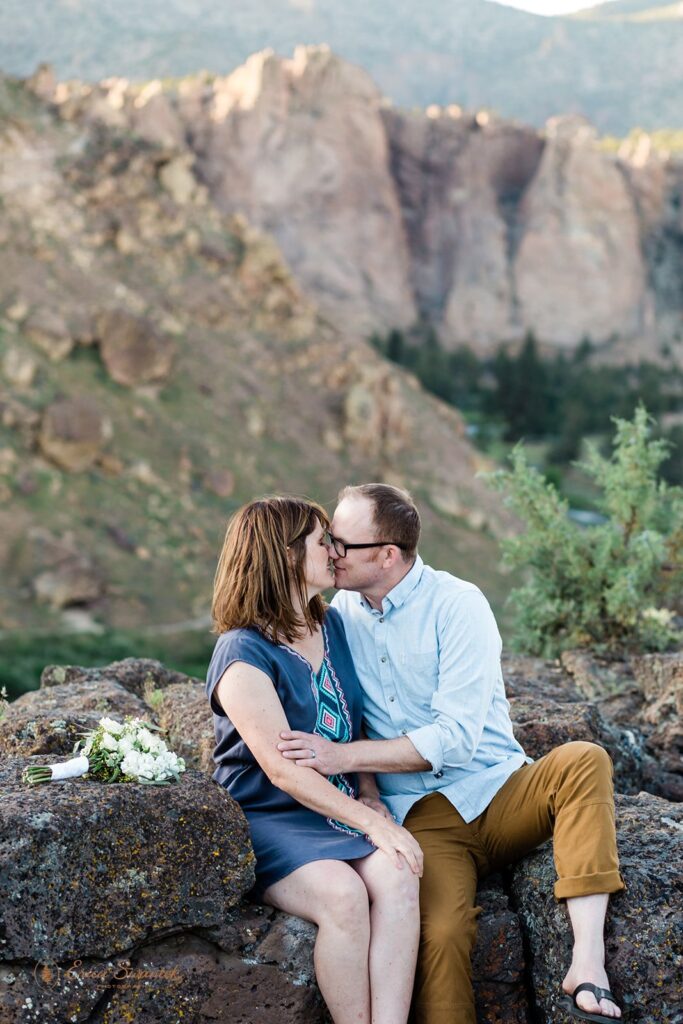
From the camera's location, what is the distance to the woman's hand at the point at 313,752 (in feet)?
10.0

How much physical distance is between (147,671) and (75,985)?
8.17ft

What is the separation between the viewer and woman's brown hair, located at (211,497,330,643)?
325 centimetres

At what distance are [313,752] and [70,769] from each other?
26.9 inches

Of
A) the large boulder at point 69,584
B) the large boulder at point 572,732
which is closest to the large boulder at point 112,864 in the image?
the large boulder at point 572,732

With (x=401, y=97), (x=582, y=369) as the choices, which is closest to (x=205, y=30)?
(x=401, y=97)

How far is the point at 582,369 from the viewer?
5409 centimetres

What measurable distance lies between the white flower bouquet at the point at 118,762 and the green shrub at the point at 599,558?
3.78 meters

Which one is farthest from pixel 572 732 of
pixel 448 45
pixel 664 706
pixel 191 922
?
pixel 448 45

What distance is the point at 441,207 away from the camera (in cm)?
5825

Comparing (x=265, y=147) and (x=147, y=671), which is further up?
(x=265, y=147)

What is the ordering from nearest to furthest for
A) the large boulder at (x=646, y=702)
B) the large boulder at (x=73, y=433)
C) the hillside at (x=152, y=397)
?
1. the large boulder at (x=646, y=702)
2. the hillside at (x=152, y=397)
3. the large boulder at (x=73, y=433)

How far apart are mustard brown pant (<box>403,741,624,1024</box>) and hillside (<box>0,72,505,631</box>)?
599 inches

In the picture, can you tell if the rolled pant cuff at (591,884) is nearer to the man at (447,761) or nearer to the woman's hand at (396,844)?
the man at (447,761)

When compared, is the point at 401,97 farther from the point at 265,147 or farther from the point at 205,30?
the point at 265,147
